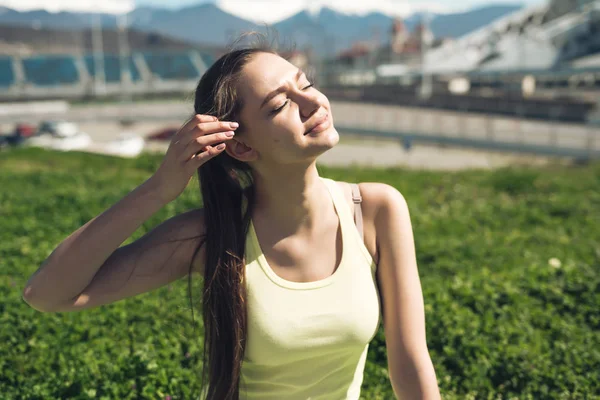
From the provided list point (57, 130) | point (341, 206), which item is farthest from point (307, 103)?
point (57, 130)

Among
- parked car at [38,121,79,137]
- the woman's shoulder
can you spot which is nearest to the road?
parked car at [38,121,79,137]

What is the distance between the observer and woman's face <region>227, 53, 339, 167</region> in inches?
93.0

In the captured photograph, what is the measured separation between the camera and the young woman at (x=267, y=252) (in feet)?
7.70

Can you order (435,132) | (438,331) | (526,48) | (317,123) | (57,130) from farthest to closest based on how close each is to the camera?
1. (526,48)
2. (57,130)
3. (435,132)
4. (438,331)
5. (317,123)

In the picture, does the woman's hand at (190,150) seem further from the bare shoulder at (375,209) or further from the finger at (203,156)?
the bare shoulder at (375,209)

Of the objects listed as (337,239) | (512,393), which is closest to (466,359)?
(512,393)

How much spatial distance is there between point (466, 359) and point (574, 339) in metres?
0.74

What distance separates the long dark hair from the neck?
63 millimetres

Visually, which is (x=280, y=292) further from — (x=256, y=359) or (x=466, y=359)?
(x=466, y=359)

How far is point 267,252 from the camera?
251 cm

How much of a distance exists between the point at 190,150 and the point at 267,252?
0.47 meters

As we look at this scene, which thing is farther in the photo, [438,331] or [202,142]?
[438,331]

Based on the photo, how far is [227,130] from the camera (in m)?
2.30

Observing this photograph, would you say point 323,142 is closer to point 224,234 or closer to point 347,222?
point 347,222
